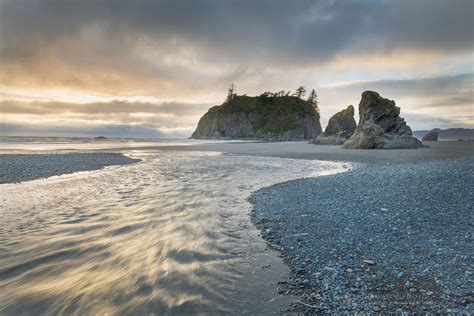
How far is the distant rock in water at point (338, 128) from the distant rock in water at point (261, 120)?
64.4m

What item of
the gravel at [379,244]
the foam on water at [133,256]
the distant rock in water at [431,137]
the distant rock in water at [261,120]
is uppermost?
the distant rock in water at [261,120]

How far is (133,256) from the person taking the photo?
570cm

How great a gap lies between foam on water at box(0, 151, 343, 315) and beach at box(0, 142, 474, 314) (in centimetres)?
3

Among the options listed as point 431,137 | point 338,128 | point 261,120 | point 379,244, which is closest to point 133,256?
point 379,244

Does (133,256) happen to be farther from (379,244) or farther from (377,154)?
(377,154)

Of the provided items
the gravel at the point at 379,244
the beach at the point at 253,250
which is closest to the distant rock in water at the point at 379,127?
the beach at the point at 253,250

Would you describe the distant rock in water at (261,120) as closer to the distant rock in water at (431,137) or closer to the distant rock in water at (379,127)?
the distant rock in water at (431,137)

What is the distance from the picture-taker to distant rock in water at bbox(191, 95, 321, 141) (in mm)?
129250

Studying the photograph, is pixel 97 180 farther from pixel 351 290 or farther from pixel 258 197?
pixel 351 290

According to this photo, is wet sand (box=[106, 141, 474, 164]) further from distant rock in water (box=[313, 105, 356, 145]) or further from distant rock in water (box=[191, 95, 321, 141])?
distant rock in water (box=[191, 95, 321, 141])

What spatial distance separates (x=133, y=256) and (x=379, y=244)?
5.45 metres

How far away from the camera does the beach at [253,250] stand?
391 cm

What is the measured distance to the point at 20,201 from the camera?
394 inches

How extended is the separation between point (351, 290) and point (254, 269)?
181cm
